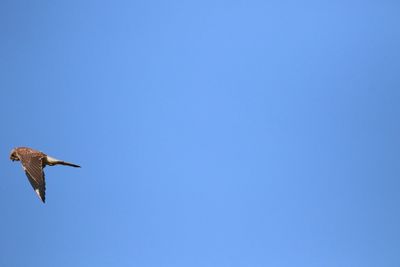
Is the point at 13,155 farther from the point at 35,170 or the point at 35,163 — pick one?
the point at 35,170

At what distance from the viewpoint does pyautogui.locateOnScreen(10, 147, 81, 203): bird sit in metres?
30.4

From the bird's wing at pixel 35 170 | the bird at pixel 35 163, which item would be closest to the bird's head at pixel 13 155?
the bird at pixel 35 163

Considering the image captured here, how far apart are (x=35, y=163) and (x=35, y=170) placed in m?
1.02

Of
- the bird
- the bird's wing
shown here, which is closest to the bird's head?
the bird

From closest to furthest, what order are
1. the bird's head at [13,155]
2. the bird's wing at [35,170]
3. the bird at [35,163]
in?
the bird's wing at [35,170] → the bird at [35,163] → the bird's head at [13,155]

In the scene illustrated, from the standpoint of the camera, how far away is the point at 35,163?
33.1 m

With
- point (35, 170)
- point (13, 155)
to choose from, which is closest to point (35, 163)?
point (35, 170)

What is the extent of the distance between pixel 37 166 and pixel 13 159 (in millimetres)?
2364

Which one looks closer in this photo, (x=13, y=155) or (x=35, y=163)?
(x=35, y=163)

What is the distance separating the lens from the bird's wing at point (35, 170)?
29.7 meters

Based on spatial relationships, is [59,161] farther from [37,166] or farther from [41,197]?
[41,197]

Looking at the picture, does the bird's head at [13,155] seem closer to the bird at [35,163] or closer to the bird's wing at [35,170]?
the bird at [35,163]

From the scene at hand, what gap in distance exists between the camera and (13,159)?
34500mm

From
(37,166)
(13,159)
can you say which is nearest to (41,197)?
(37,166)
